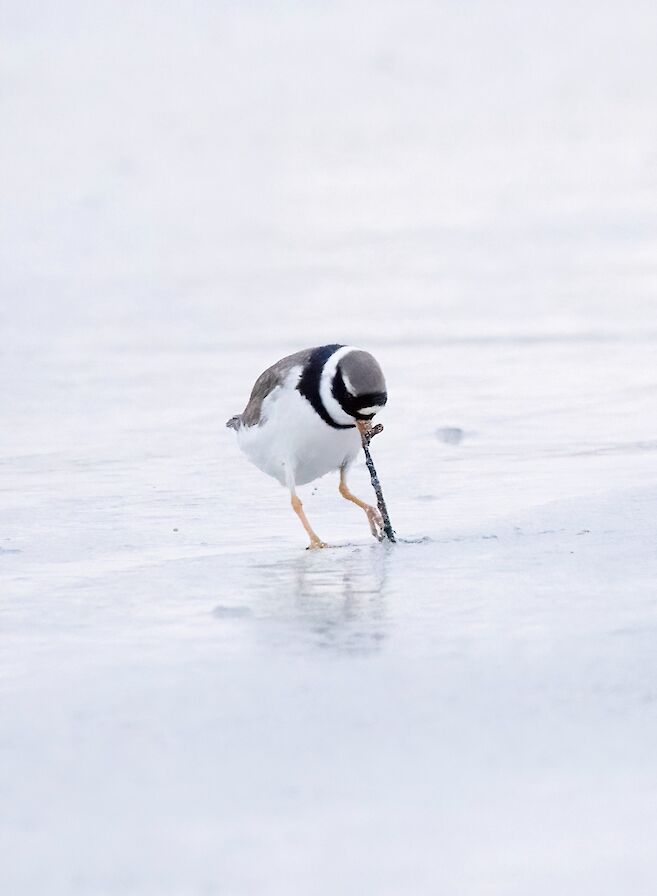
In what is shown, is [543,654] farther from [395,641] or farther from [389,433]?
[389,433]

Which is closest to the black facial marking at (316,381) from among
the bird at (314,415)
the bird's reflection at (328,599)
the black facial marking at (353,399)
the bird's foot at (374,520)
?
the bird at (314,415)

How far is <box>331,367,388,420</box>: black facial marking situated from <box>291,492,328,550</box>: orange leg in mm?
453

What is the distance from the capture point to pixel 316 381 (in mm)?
5871

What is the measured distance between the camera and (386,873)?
2.62 metres

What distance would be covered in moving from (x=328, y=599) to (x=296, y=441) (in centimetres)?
160

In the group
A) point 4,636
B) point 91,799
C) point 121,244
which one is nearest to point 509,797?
point 91,799

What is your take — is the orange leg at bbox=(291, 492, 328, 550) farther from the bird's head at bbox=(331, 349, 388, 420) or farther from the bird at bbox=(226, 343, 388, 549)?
the bird's head at bbox=(331, 349, 388, 420)

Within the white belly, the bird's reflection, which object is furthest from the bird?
the bird's reflection

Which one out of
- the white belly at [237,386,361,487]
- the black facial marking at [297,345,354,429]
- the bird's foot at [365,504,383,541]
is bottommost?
the bird's foot at [365,504,383,541]

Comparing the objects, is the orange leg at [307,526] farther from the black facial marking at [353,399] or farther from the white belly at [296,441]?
the black facial marking at [353,399]

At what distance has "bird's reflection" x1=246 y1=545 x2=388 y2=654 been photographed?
3.98 meters

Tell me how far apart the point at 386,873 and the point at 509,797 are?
0.37 meters

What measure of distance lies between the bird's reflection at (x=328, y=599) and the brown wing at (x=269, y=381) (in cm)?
83

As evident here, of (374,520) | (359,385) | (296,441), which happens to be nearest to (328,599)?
(359,385)
